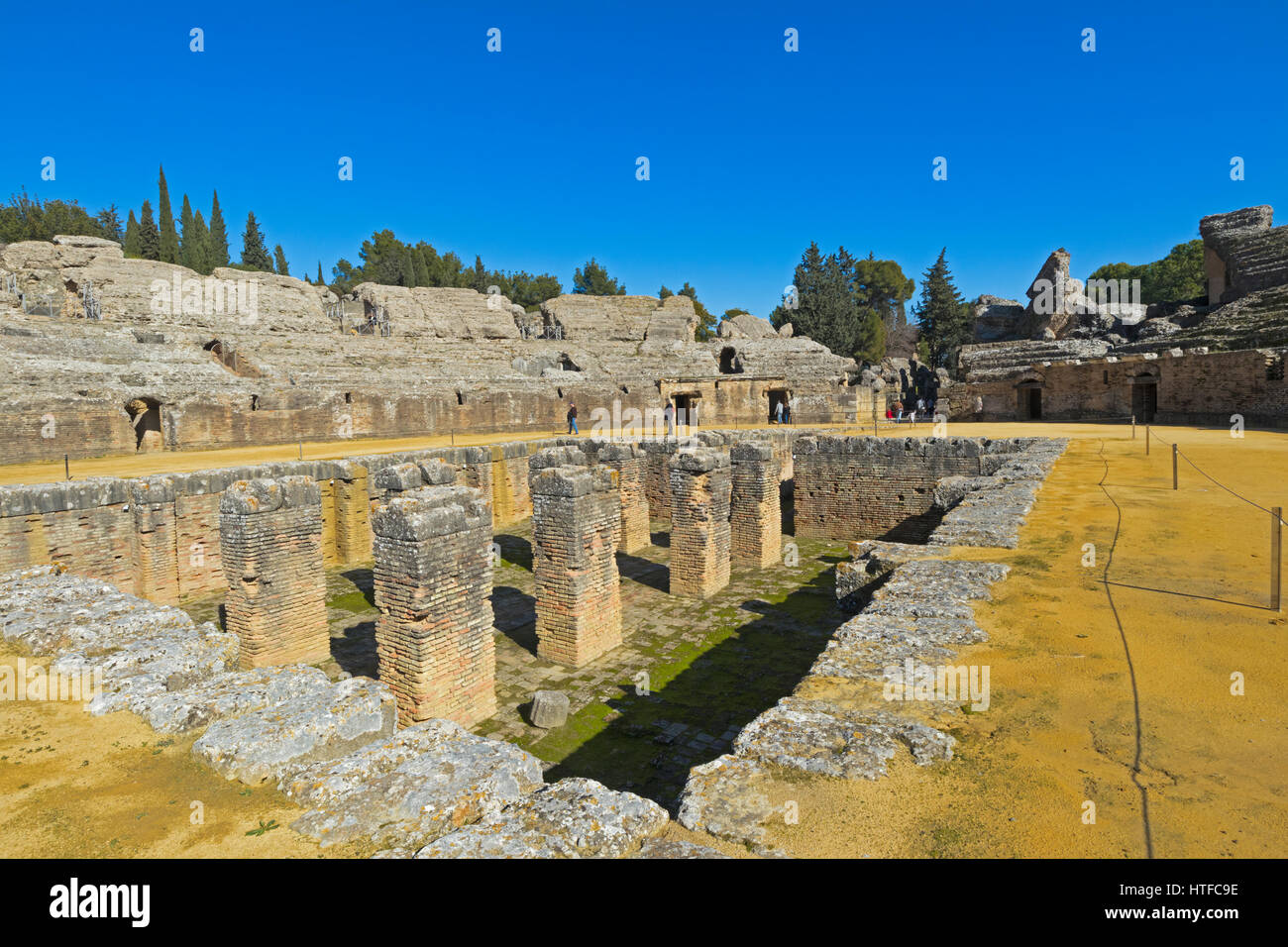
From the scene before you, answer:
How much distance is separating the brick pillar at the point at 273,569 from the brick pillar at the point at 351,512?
15.6ft

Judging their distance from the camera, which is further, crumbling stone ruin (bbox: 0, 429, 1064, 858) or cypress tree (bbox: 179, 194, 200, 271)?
cypress tree (bbox: 179, 194, 200, 271)

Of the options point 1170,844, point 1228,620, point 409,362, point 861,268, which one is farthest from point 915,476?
point 861,268

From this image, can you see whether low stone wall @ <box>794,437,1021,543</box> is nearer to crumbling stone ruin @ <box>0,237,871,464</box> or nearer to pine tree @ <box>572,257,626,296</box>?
crumbling stone ruin @ <box>0,237,871,464</box>

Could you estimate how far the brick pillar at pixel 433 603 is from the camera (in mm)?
6793

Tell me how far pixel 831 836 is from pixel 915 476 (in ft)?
42.1

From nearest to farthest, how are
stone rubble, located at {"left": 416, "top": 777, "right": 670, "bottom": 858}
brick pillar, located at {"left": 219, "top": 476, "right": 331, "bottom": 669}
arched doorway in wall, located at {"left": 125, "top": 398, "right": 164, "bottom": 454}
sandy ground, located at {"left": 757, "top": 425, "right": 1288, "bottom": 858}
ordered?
stone rubble, located at {"left": 416, "top": 777, "right": 670, "bottom": 858} → sandy ground, located at {"left": 757, "top": 425, "right": 1288, "bottom": 858} → brick pillar, located at {"left": 219, "top": 476, "right": 331, "bottom": 669} → arched doorway in wall, located at {"left": 125, "top": 398, "right": 164, "bottom": 454}

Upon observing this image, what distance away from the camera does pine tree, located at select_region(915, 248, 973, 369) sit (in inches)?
1817

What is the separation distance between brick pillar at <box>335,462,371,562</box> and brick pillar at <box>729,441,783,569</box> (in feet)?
24.3

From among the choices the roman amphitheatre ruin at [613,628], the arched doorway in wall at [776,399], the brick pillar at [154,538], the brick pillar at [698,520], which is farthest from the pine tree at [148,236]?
the brick pillar at [698,520]

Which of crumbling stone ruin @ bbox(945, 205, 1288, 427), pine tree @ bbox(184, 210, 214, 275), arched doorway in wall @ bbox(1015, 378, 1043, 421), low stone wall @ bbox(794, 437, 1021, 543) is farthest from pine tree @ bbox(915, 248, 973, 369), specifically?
pine tree @ bbox(184, 210, 214, 275)

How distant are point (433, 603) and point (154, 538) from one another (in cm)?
656

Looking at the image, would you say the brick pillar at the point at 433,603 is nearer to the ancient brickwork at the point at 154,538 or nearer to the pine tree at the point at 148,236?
the ancient brickwork at the point at 154,538

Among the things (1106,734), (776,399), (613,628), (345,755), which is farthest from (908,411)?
(345,755)

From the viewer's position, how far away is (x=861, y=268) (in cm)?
6488
